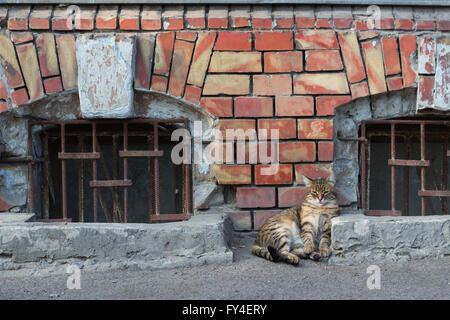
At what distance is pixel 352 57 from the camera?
3469 millimetres

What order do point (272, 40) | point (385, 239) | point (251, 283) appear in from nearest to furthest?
1. point (251, 283)
2. point (385, 239)
3. point (272, 40)

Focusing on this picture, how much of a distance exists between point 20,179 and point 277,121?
1.88m

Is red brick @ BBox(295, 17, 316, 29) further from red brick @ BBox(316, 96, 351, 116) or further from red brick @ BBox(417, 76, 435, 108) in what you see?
red brick @ BBox(417, 76, 435, 108)

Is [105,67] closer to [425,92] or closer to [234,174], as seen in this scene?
[234,174]

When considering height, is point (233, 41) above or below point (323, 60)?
above

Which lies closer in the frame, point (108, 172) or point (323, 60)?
point (323, 60)

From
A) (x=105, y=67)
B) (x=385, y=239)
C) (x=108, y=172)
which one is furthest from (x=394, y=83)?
(x=108, y=172)

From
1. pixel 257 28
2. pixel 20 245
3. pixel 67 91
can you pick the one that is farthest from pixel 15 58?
pixel 257 28

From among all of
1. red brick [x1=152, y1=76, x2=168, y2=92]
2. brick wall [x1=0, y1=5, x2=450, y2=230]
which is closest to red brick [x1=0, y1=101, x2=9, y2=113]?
brick wall [x1=0, y1=5, x2=450, y2=230]

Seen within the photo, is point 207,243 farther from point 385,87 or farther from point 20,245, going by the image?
point 385,87

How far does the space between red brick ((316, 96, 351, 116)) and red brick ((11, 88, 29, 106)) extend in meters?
2.01

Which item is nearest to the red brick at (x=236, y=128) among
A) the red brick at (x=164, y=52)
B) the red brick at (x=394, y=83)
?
the red brick at (x=164, y=52)

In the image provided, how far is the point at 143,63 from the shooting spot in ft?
11.2

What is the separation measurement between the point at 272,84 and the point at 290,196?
2.60 feet
